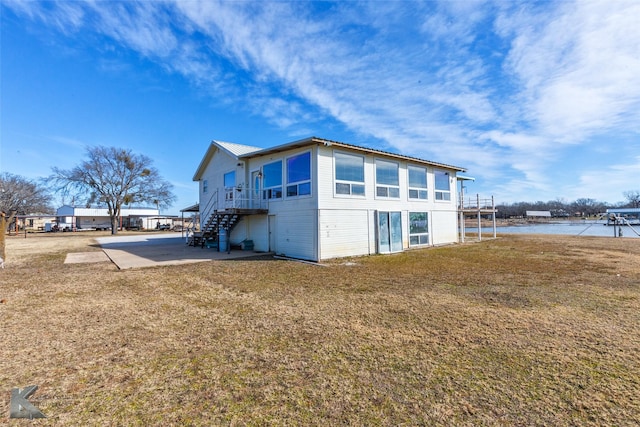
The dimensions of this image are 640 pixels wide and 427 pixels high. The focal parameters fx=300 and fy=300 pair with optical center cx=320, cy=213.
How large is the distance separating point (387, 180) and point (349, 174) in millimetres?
2569

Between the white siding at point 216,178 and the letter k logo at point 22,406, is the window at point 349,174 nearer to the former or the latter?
Result: the white siding at point 216,178

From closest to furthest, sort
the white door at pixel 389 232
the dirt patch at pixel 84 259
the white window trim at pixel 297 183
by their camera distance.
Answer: the white window trim at pixel 297 183, the dirt patch at pixel 84 259, the white door at pixel 389 232

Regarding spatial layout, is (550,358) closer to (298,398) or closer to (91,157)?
(298,398)

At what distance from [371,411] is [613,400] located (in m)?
2.09

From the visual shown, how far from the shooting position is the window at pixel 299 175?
12273mm

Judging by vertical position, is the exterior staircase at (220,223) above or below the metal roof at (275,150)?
below

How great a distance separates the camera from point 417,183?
1630cm

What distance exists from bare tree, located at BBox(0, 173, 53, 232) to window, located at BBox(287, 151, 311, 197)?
4826 cm

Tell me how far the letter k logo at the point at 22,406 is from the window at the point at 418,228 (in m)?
14.8

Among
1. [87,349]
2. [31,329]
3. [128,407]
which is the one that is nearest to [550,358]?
[128,407]

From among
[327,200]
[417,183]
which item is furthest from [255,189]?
[417,183]

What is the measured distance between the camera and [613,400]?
2.57m

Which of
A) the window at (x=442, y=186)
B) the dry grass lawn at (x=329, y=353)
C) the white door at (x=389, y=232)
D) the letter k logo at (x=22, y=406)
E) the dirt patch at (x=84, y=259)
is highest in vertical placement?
the window at (x=442, y=186)

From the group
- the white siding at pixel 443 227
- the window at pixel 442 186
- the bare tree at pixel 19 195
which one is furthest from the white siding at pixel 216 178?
the bare tree at pixel 19 195
